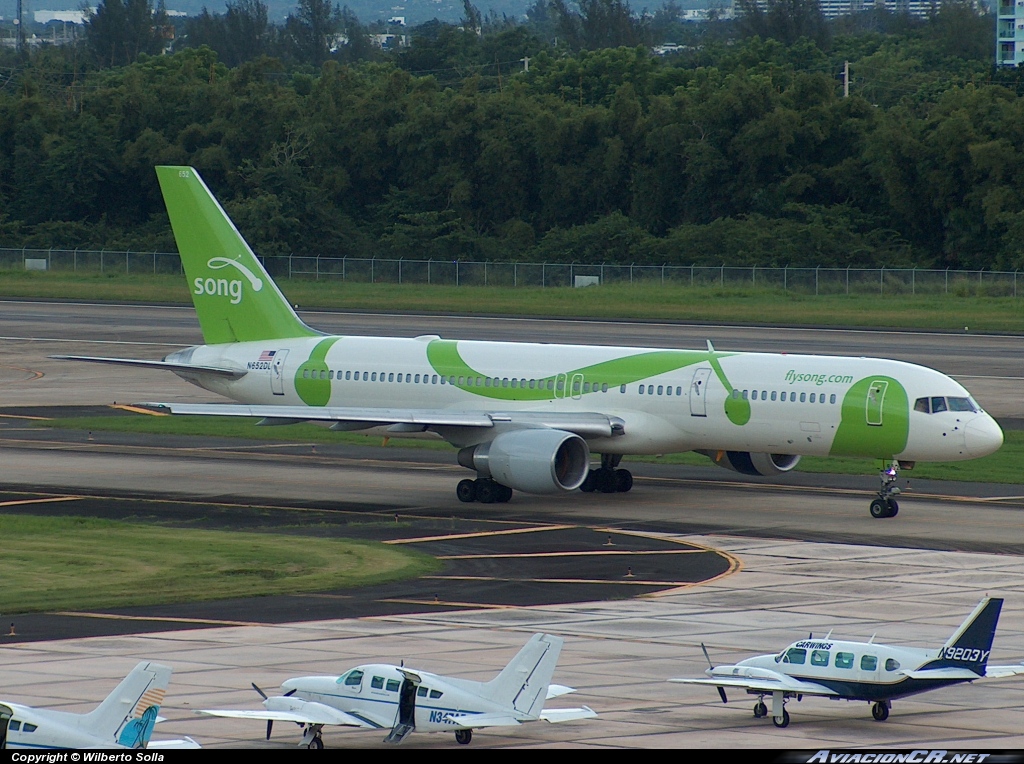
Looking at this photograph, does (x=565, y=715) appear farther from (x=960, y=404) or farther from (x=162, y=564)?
(x=960, y=404)

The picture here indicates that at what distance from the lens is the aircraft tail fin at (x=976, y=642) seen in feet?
71.3

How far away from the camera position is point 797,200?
125625 millimetres

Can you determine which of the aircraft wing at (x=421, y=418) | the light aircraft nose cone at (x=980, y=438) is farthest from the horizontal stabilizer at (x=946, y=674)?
the aircraft wing at (x=421, y=418)

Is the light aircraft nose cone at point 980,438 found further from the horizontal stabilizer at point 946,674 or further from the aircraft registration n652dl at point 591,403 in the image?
the horizontal stabilizer at point 946,674

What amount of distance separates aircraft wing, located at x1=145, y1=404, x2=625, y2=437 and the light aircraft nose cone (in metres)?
8.46

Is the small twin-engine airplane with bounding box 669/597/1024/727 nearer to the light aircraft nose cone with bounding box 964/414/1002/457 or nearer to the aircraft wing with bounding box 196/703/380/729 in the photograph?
the aircraft wing with bounding box 196/703/380/729

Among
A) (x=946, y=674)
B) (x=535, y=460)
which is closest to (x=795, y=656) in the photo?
(x=946, y=674)

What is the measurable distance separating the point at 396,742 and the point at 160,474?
2910 centimetres

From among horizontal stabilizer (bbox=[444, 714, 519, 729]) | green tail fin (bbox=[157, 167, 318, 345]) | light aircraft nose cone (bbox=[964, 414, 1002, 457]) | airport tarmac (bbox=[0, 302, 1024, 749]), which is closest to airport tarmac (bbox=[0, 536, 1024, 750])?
airport tarmac (bbox=[0, 302, 1024, 749])

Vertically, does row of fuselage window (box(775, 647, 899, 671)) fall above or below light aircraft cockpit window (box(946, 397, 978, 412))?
below


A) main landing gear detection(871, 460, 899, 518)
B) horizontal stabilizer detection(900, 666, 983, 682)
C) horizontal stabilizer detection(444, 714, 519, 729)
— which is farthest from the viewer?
main landing gear detection(871, 460, 899, 518)

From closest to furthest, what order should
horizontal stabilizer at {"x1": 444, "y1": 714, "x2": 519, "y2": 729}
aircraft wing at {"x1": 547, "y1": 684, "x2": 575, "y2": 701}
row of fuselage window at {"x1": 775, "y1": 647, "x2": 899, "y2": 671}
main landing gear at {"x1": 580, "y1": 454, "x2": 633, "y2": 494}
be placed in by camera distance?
horizontal stabilizer at {"x1": 444, "y1": 714, "x2": 519, "y2": 729} → aircraft wing at {"x1": 547, "y1": 684, "x2": 575, "y2": 701} → row of fuselage window at {"x1": 775, "y1": 647, "x2": 899, "y2": 671} → main landing gear at {"x1": 580, "y1": 454, "x2": 633, "y2": 494}

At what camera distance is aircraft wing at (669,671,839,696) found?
72.0 ft

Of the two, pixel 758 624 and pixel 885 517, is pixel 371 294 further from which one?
pixel 758 624
